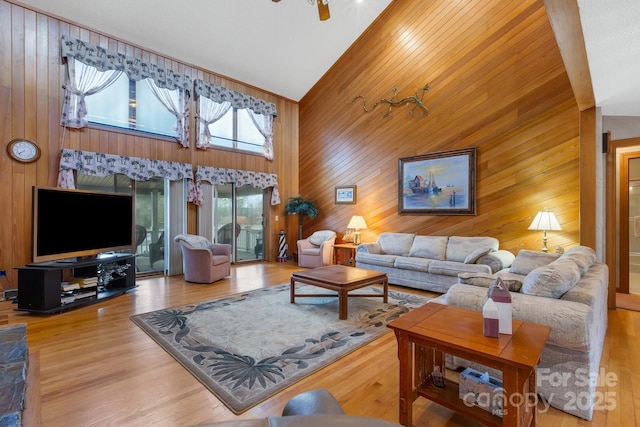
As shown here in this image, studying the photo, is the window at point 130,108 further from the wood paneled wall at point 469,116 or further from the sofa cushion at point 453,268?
the sofa cushion at point 453,268

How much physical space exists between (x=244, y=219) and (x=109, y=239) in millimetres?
3067

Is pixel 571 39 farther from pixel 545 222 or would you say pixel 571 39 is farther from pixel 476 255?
pixel 476 255

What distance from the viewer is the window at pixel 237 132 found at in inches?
261

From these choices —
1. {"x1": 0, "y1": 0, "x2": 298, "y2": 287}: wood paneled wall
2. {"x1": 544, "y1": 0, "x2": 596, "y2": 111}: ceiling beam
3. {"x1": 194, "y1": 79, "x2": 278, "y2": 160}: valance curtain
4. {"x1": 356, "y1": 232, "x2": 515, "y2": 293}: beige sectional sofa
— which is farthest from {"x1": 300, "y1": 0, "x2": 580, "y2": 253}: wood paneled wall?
{"x1": 0, "y1": 0, "x2": 298, "y2": 287}: wood paneled wall

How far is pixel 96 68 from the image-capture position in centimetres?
493

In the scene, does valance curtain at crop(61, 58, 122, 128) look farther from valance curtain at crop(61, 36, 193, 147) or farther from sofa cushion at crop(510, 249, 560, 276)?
sofa cushion at crop(510, 249, 560, 276)

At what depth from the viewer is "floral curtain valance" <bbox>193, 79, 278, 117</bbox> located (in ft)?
20.3

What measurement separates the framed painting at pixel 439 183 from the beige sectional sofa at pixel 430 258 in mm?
553

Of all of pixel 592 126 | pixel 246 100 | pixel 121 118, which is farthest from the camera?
pixel 246 100

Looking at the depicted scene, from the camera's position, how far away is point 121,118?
5309 mm

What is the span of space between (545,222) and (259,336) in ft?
13.0

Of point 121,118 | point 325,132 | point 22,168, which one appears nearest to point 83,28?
point 121,118

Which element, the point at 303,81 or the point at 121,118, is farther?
the point at 303,81

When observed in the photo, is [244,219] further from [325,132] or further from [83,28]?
[83,28]
